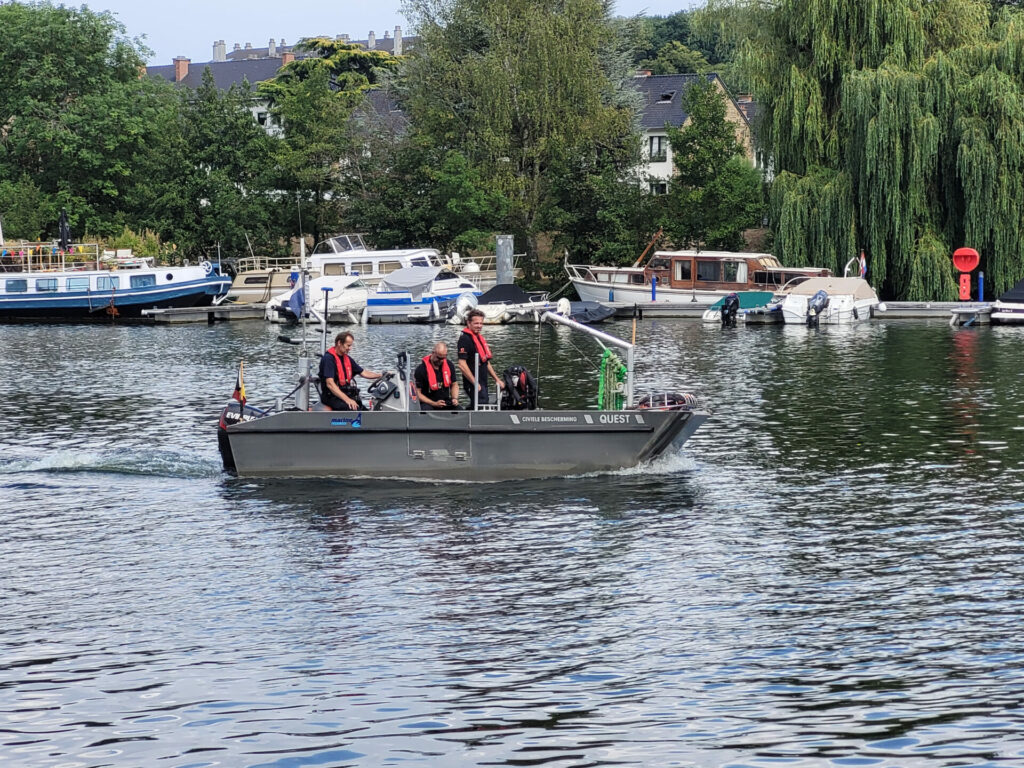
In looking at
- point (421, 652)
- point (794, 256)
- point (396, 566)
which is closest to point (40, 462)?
point (396, 566)

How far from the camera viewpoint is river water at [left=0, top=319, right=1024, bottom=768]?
39.6 feet

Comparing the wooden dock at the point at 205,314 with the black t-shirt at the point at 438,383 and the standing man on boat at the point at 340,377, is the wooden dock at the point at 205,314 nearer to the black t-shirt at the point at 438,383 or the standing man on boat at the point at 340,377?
the standing man on boat at the point at 340,377

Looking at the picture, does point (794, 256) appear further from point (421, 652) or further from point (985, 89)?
point (421, 652)

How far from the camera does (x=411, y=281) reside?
195ft

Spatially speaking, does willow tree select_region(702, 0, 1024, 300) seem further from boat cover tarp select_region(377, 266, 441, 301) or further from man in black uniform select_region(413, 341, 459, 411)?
man in black uniform select_region(413, 341, 459, 411)

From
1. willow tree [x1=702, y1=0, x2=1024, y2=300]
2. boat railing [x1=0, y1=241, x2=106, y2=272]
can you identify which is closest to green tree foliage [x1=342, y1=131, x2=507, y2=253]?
boat railing [x1=0, y1=241, x2=106, y2=272]

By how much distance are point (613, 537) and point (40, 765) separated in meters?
9.08

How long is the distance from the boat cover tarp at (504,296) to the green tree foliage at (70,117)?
2630 centimetres

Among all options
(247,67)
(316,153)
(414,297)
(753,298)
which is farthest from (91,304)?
(247,67)

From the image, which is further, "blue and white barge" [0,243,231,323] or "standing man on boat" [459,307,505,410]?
"blue and white barge" [0,243,231,323]

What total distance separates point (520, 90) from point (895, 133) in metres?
19.6

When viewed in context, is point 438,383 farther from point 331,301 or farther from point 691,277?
point 691,277

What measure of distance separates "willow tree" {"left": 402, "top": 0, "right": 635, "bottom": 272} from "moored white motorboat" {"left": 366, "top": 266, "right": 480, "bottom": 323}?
30.1 feet

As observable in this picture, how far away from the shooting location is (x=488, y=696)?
13.0 meters
